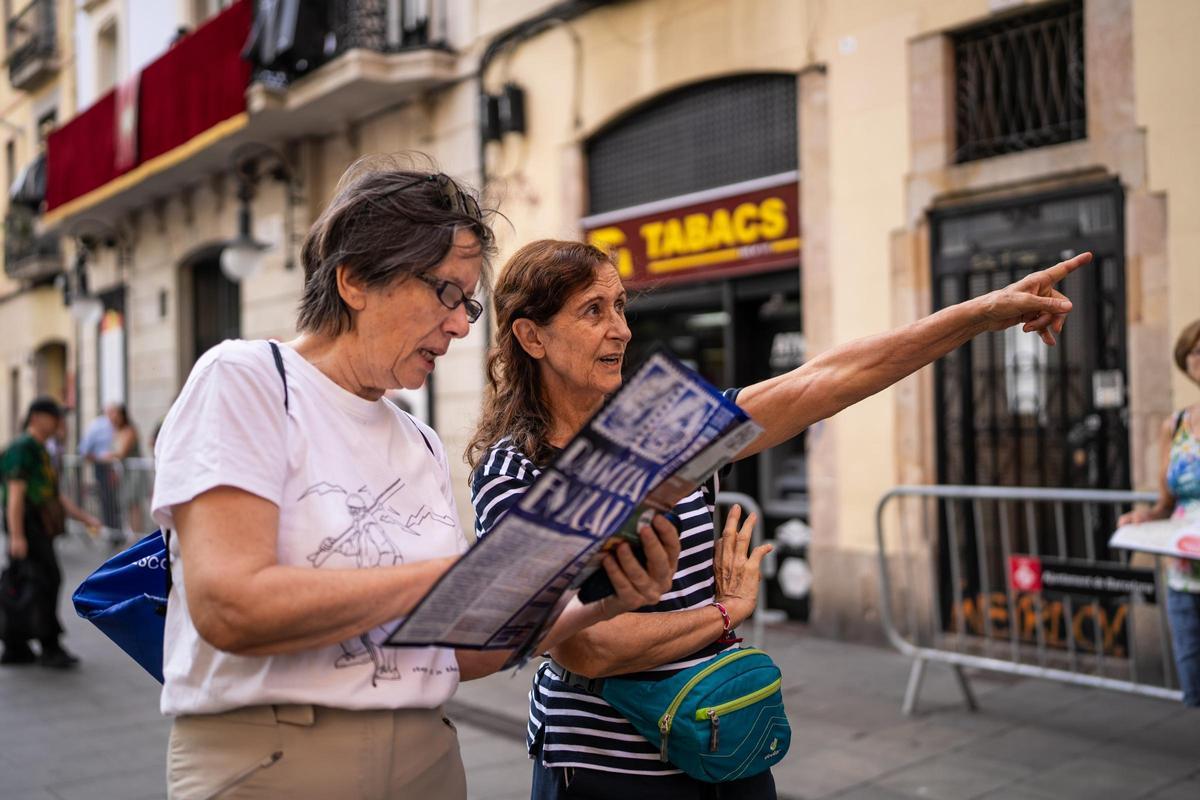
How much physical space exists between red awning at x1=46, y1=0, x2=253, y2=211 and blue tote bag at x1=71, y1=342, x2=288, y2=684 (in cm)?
1188

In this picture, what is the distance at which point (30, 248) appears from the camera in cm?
2255

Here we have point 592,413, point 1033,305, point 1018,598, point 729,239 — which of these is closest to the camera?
point 1033,305

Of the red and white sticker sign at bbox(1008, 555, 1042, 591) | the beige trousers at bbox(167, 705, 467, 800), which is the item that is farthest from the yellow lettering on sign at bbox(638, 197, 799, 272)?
the beige trousers at bbox(167, 705, 467, 800)

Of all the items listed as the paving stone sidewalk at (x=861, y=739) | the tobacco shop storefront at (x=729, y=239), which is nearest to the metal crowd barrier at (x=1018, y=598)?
the paving stone sidewalk at (x=861, y=739)

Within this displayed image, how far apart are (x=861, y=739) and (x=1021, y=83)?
162 inches

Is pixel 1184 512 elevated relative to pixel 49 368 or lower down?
lower down

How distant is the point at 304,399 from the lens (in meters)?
1.64

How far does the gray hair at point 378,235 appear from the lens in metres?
1.68

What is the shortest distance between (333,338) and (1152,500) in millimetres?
4414

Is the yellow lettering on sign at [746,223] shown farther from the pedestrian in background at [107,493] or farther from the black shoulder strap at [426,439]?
the pedestrian in background at [107,493]

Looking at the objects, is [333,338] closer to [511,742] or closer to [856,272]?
[511,742]

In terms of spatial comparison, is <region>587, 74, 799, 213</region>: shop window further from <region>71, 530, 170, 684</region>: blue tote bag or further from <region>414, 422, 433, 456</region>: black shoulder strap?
<region>71, 530, 170, 684</region>: blue tote bag

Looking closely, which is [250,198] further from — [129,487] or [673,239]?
[673,239]

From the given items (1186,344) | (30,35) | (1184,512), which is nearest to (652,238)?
(1186,344)
